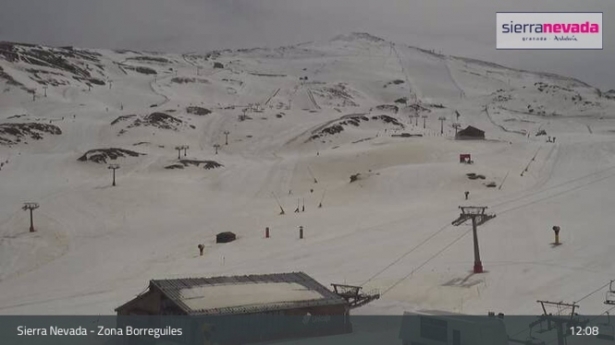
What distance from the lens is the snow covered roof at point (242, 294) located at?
1620 cm

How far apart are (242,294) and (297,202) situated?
2292cm

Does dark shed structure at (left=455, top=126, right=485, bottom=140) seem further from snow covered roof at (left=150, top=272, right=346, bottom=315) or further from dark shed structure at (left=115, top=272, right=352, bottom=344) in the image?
dark shed structure at (left=115, top=272, right=352, bottom=344)

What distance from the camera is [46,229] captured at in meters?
34.5

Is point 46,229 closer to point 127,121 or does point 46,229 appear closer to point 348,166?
point 348,166

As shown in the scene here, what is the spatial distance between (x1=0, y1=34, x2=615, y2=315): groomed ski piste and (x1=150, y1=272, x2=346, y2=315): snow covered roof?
8.22ft

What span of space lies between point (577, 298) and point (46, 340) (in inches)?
523

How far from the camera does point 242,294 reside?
676 inches

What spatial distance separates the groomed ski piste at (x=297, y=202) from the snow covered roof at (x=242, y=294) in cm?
251

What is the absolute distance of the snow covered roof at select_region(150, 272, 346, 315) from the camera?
16.2 m

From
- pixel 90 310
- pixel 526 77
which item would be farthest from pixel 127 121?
pixel 526 77
